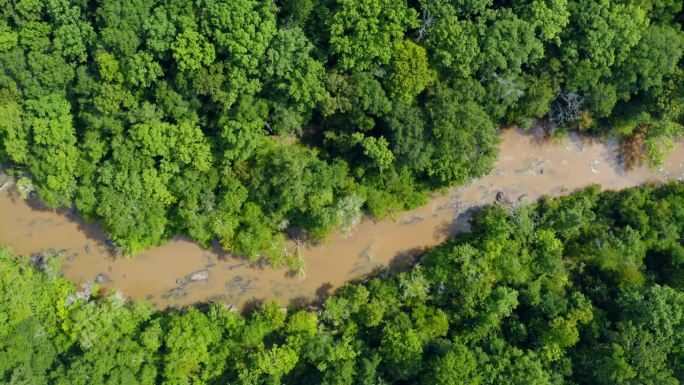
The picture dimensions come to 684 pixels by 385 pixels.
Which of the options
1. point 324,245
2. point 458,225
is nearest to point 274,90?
point 324,245

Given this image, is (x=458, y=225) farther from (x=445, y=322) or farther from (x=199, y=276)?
(x=199, y=276)

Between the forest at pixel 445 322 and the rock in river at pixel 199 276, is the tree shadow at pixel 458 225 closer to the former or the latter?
the forest at pixel 445 322

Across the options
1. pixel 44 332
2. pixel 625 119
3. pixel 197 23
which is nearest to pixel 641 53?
pixel 625 119

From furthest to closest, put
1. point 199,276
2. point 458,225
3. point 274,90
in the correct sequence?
point 458,225
point 199,276
point 274,90

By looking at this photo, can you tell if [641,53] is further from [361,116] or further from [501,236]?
[361,116]

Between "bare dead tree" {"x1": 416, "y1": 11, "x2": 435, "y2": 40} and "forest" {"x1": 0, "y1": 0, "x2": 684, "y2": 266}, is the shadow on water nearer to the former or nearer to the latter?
"forest" {"x1": 0, "y1": 0, "x2": 684, "y2": 266}

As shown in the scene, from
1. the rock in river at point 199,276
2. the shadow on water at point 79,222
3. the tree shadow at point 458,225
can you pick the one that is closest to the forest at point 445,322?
the tree shadow at point 458,225
